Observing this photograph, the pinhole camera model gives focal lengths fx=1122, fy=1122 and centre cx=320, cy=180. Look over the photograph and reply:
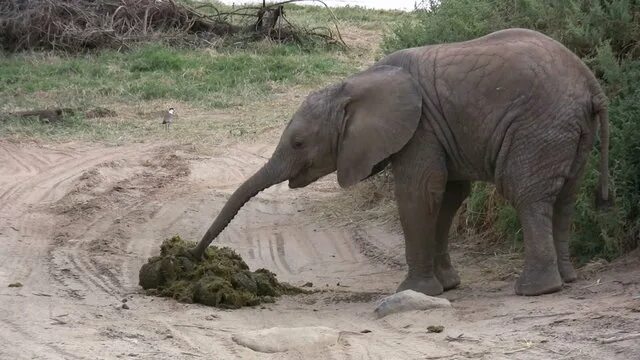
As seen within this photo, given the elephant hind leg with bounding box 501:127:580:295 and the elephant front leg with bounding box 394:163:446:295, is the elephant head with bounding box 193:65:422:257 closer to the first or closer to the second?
the elephant front leg with bounding box 394:163:446:295

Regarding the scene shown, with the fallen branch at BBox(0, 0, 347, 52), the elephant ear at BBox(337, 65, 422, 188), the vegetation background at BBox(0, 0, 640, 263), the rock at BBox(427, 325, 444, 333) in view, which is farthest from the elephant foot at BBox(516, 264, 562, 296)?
the fallen branch at BBox(0, 0, 347, 52)

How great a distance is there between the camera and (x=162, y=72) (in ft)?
62.6

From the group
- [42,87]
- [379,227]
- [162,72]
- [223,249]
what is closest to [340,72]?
[162,72]

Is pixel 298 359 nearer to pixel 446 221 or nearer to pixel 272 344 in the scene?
pixel 272 344

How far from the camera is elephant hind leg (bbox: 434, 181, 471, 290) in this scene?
8477 mm

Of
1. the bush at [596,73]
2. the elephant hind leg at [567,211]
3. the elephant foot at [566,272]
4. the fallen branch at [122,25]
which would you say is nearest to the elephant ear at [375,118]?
the elephant hind leg at [567,211]

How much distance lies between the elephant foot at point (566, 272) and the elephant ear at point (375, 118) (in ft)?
4.69

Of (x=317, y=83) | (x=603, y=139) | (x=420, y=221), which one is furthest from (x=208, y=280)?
(x=317, y=83)

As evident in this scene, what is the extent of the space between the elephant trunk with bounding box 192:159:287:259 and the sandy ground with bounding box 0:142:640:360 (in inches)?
22.4

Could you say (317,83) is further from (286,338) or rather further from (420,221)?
(286,338)

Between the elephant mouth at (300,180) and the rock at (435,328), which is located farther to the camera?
the elephant mouth at (300,180)

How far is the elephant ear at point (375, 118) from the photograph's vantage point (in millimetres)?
7812

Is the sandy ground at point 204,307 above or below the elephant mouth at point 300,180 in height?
below

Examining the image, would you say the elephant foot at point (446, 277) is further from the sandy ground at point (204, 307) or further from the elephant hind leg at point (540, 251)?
the elephant hind leg at point (540, 251)
